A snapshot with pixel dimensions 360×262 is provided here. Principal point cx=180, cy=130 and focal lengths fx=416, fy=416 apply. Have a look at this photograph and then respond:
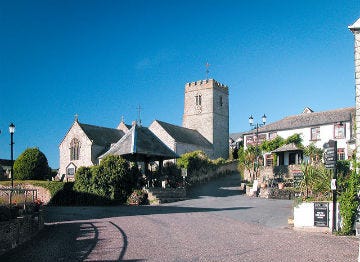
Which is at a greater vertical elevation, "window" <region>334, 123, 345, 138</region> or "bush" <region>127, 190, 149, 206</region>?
"window" <region>334, 123, 345, 138</region>

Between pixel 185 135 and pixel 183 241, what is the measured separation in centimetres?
4848

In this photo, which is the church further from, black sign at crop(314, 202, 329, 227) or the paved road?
black sign at crop(314, 202, 329, 227)

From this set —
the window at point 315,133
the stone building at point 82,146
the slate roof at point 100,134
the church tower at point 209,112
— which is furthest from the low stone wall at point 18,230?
the church tower at point 209,112

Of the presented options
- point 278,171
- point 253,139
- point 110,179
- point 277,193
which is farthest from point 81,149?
point 277,193

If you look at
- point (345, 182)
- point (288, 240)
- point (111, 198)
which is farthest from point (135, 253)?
point (111, 198)

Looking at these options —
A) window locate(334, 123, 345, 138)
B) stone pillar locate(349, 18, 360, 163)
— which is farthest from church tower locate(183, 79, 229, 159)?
stone pillar locate(349, 18, 360, 163)

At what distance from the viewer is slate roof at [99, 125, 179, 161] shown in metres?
30.3

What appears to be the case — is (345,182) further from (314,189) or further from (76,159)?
(76,159)

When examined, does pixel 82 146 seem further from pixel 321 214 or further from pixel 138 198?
pixel 321 214

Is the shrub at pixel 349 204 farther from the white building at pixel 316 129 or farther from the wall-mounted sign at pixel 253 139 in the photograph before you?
the wall-mounted sign at pixel 253 139

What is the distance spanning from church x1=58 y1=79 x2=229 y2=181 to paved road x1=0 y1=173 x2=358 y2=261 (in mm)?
13847

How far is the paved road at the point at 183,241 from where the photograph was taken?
387 inches

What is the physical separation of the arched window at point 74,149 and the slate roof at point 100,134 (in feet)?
6.24

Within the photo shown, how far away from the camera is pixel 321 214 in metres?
14.1
